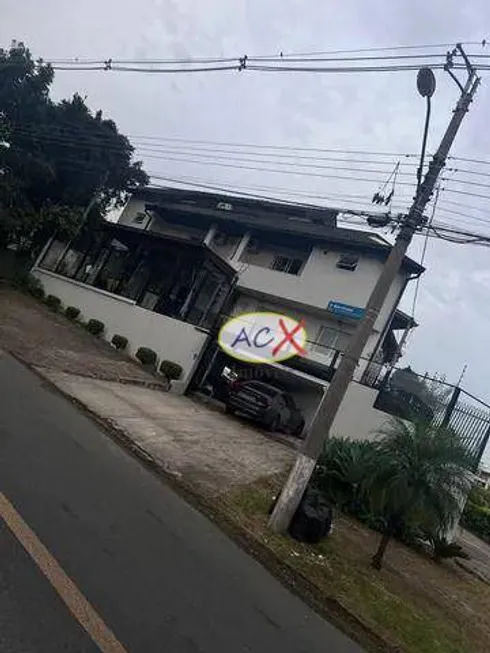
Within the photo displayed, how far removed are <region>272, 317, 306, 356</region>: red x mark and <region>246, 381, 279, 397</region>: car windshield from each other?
2.82m

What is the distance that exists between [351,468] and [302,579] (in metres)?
4.80

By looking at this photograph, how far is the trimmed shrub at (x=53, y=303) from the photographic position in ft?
77.2

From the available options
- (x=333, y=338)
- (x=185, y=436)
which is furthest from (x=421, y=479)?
(x=333, y=338)

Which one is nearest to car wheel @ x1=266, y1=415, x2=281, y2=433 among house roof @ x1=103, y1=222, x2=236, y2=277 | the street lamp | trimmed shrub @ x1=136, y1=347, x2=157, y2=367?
trimmed shrub @ x1=136, y1=347, x2=157, y2=367

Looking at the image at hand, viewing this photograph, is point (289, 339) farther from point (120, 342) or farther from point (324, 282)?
point (120, 342)

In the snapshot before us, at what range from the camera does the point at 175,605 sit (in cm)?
460

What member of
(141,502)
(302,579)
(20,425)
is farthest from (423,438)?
(20,425)

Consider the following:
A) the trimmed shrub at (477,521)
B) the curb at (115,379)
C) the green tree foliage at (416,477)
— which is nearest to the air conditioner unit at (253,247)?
the curb at (115,379)

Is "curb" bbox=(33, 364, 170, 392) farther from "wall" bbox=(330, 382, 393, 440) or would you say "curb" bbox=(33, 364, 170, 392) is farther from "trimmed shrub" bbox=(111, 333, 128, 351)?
"wall" bbox=(330, 382, 393, 440)

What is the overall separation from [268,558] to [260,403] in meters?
10.2

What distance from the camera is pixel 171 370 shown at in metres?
18.9

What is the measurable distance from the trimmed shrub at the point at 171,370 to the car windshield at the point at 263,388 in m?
3.00

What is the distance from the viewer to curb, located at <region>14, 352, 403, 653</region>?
5793 mm

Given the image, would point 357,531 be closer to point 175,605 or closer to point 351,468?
point 351,468
